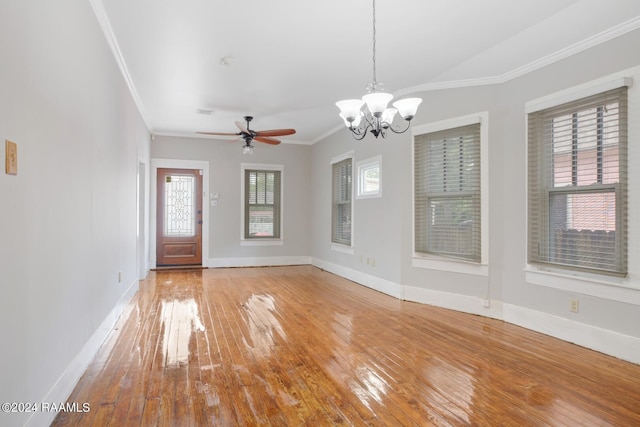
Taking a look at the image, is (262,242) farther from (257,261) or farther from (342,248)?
(342,248)

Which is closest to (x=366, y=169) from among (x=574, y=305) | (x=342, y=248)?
(x=342, y=248)

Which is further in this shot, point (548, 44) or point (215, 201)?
point (215, 201)

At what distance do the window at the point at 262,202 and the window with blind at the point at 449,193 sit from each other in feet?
13.4

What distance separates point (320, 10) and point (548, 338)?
11.6 feet

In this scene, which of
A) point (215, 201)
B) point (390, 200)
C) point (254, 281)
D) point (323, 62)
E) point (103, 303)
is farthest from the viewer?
point (215, 201)

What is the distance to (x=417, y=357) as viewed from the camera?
3027mm

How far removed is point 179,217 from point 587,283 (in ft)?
22.4

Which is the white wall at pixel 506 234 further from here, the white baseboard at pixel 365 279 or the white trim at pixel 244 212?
the white trim at pixel 244 212

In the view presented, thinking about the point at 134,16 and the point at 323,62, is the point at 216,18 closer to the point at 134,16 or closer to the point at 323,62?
the point at 134,16

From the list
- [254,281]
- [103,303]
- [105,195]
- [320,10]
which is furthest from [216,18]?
[254,281]

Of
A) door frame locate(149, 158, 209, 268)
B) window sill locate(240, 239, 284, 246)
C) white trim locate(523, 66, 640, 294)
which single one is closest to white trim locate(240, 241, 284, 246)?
window sill locate(240, 239, 284, 246)

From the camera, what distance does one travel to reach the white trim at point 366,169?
5660mm

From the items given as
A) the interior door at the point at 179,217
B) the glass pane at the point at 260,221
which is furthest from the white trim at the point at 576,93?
the interior door at the point at 179,217

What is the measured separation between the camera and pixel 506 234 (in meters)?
4.14
